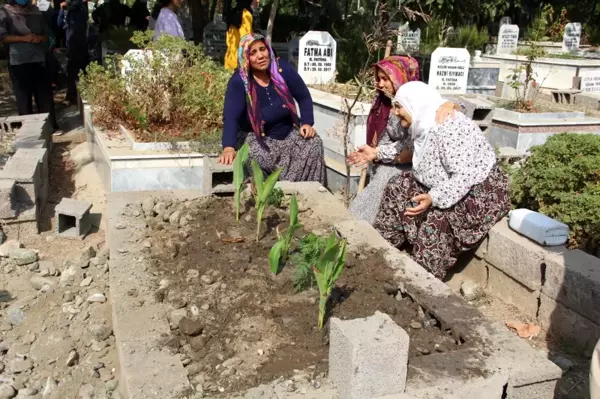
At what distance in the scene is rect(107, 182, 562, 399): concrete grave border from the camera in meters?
2.19

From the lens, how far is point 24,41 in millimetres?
7023

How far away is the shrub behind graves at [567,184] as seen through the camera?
3748 millimetres

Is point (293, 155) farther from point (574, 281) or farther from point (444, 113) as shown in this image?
point (574, 281)

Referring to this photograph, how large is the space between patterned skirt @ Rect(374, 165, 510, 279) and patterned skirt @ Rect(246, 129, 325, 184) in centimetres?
101

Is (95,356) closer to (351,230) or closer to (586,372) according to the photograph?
(351,230)

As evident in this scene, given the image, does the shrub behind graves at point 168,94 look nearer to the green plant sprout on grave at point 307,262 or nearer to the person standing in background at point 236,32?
the person standing in background at point 236,32

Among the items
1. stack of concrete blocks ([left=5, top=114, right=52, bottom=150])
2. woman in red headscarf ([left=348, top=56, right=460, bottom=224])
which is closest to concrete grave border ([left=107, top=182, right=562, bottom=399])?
woman in red headscarf ([left=348, top=56, right=460, bottom=224])

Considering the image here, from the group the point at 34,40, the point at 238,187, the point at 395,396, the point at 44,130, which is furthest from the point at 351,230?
the point at 34,40

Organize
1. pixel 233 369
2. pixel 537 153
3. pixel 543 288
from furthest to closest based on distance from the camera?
pixel 537 153 < pixel 543 288 < pixel 233 369

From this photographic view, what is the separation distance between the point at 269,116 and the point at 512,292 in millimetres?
2121

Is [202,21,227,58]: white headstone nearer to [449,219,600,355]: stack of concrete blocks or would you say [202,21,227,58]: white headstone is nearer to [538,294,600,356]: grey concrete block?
[449,219,600,355]: stack of concrete blocks

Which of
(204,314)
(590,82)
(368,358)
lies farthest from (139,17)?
(368,358)

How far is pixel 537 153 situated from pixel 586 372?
1.64m

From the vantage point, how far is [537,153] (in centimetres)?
428
